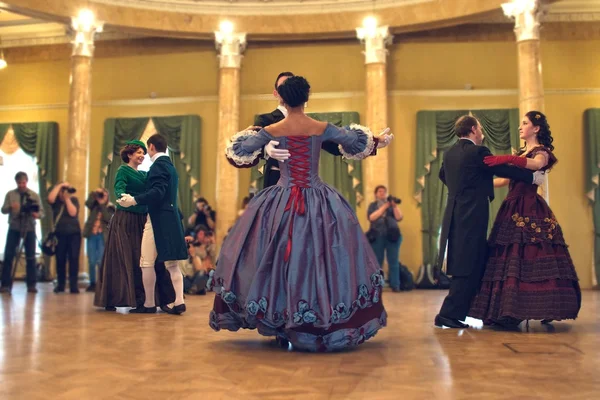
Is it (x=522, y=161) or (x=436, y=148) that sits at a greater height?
(x=436, y=148)

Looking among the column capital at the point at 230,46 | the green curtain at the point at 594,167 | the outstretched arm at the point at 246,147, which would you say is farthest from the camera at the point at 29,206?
the green curtain at the point at 594,167

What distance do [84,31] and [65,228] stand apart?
12.3ft

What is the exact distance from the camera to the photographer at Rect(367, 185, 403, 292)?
1025 centimetres

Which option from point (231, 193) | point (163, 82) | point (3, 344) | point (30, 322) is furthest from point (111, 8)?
point (3, 344)

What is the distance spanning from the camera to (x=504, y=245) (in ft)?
16.8

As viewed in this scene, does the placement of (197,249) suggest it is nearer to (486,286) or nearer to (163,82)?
(163,82)

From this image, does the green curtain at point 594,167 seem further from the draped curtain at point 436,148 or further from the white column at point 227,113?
the white column at point 227,113

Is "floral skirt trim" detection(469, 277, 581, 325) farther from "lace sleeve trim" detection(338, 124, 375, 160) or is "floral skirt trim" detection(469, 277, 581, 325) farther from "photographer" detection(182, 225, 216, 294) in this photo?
"photographer" detection(182, 225, 216, 294)

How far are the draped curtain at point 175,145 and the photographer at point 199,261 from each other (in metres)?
2.26

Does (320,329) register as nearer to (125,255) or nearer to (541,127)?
(541,127)

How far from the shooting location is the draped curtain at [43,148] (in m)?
13.1

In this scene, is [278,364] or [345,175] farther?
[345,175]

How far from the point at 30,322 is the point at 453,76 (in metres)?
9.00

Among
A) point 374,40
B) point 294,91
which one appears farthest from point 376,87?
point 294,91
